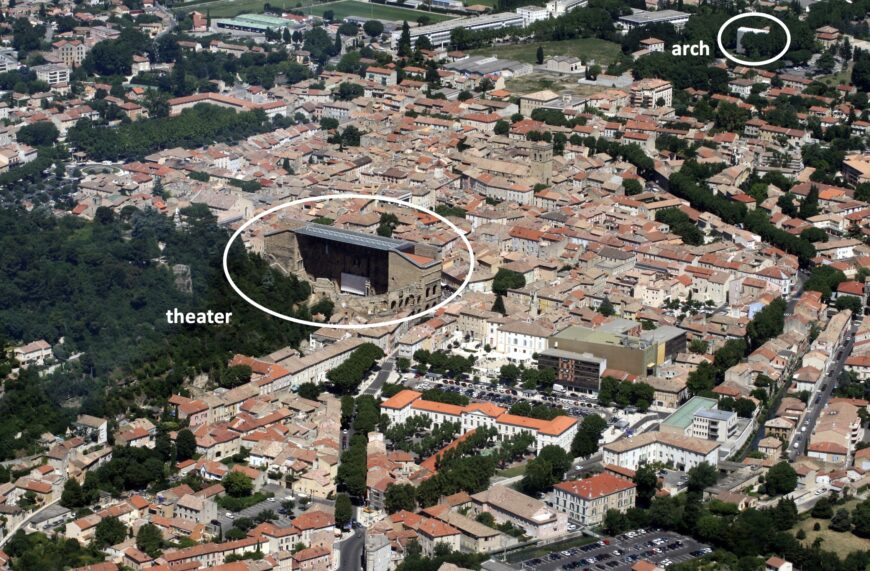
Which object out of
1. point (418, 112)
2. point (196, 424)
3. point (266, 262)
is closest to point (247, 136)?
point (418, 112)

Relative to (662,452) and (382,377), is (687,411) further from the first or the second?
(382,377)

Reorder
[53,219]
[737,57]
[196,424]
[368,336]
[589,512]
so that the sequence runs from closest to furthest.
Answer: [589,512], [196,424], [368,336], [53,219], [737,57]

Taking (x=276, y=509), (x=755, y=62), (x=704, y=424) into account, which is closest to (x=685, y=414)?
(x=704, y=424)

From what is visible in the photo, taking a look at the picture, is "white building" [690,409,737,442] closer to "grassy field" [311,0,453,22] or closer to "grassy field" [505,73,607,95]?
"grassy field" [505,73,607,95]

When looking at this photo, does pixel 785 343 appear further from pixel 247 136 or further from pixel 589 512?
pixel 247 136

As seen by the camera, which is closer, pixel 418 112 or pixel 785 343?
pixel 785 343

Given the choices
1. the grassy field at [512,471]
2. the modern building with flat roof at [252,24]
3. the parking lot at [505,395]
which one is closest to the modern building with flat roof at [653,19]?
the modern building with flat roof at [252,24]

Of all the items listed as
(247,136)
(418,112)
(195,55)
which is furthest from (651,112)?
(195,55)

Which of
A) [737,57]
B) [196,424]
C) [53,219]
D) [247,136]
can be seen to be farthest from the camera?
[737,57]
